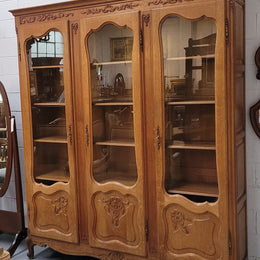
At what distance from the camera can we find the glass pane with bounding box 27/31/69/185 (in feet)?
11.1

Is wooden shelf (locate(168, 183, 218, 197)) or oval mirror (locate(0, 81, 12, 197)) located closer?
wooden shelf (locate(168, 183, 218, 197))

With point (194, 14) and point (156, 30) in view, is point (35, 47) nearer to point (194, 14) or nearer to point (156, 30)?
point (156, 30)

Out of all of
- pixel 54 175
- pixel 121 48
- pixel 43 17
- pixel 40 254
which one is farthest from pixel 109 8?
pixel 40 254

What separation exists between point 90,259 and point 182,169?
1.27 meters

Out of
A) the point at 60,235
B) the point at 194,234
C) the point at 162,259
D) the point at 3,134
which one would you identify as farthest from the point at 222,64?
the point at 3,134

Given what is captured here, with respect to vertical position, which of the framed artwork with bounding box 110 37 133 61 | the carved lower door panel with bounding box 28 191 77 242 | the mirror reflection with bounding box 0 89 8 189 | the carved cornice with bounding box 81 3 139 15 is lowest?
the carved lower door panel with bounding box 28 191 77 242

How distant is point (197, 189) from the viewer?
9.63 ft

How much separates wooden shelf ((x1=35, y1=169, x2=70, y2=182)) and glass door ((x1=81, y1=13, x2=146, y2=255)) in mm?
285

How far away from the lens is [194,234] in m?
2.91

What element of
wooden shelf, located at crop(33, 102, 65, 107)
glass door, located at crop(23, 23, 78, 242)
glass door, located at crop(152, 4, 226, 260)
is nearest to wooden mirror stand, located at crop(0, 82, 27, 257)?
glass door, located at crop(23, 23, 78, 242)

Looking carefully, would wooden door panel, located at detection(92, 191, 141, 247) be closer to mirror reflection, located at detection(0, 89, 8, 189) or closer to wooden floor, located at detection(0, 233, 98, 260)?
wooden floor, located at detection(0, 233, 98, 260)

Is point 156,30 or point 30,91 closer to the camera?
point 156,30

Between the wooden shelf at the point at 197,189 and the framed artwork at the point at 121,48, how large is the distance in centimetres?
102

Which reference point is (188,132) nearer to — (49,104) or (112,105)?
(112,105)
